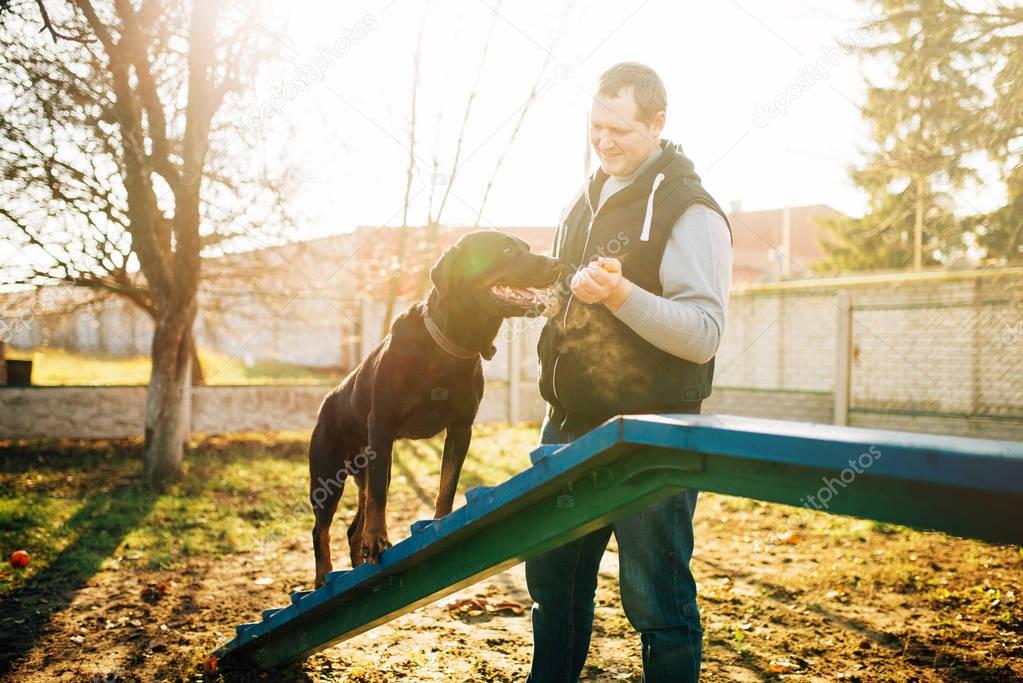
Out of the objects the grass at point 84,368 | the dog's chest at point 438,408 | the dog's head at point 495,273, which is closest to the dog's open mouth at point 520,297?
the dog's head at point 495,273

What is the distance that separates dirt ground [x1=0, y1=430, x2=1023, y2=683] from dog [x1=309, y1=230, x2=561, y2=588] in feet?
3.24

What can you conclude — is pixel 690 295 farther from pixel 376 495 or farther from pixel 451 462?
pixel 376 495

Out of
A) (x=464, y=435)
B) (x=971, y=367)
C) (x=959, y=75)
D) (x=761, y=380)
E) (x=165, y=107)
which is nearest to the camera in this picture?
(x=464, y=435)

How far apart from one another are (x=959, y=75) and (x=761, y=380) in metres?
6.23

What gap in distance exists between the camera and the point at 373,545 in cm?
271

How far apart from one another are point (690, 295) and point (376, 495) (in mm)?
1318

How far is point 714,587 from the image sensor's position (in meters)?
4.70

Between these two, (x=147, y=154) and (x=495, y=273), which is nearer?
(x=495, y=273)

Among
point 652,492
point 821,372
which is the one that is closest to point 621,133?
point 652,492

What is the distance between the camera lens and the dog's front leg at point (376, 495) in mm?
2723

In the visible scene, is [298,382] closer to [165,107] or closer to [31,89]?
[165,107]

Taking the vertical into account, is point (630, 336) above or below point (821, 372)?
above

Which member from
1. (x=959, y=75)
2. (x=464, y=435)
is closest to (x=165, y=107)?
(x=464, y=435)

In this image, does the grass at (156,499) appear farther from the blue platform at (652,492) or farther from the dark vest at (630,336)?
the dark vest at (630,336)
